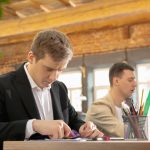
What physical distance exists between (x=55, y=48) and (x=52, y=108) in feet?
1.06

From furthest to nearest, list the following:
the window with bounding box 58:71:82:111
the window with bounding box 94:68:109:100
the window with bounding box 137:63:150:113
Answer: the window with bounding box 58:71:82:111
the window with bounding box 94:68:109:100
the window with bounding box 137:63:150:113

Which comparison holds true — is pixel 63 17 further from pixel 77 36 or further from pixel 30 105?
pixel 30 105

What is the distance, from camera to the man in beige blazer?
2080 millimetres

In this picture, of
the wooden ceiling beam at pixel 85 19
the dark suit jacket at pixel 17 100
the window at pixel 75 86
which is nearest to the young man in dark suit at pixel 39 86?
the dark suit jacket at pixel 17 100

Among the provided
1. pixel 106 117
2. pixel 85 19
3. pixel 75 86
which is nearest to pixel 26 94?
pixel 106 117

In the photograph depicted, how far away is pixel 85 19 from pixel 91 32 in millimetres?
1058

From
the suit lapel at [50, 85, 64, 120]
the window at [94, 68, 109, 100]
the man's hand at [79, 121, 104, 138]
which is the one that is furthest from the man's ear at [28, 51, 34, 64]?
the window at [94, 68, 109, 100]

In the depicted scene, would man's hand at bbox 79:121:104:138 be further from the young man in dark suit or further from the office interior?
the office interior

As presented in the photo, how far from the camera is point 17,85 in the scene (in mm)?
1640

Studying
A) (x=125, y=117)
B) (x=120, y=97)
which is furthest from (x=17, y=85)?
(x=120, y=97)

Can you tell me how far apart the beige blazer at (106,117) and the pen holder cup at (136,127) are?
0.64 m

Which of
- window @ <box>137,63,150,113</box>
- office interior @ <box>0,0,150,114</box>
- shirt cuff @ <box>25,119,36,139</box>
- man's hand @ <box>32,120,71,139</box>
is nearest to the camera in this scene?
man's hand @ <box>32,120,71,139</box>

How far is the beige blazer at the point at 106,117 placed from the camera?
6.71 ft

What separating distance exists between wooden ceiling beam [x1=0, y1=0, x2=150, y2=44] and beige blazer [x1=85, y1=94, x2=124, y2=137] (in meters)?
3.66
